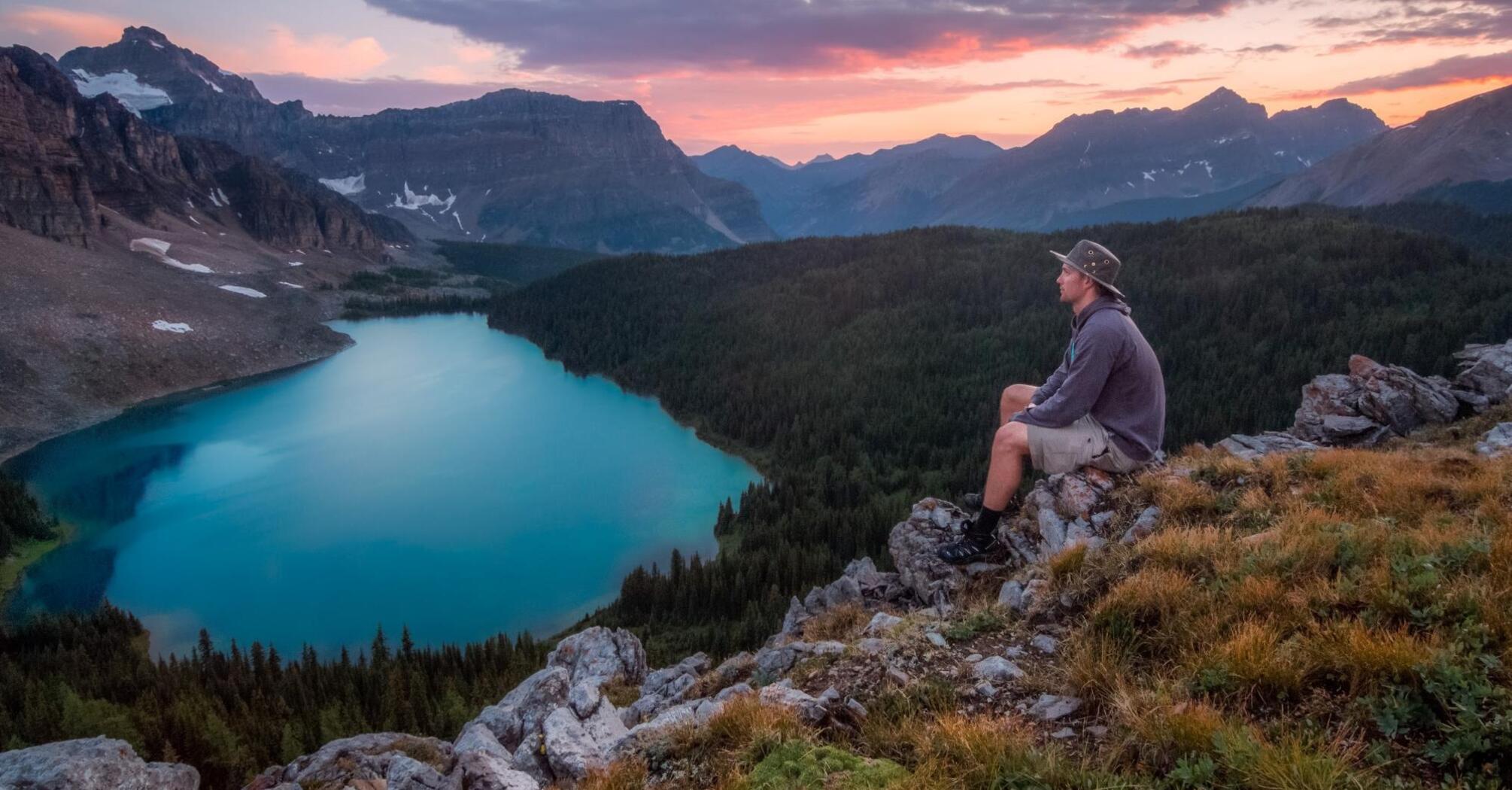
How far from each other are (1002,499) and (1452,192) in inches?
10482

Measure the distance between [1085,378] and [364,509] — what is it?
47.7m

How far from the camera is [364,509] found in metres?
46.5

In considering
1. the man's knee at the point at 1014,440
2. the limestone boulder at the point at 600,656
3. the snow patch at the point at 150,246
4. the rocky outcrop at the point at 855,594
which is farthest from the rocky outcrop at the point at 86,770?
the snow patch at the point at 150,246

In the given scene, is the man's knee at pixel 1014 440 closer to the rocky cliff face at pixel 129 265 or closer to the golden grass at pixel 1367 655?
the golden grass at pixel 1367 655

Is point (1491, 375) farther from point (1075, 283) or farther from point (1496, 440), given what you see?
point (1075, 283)

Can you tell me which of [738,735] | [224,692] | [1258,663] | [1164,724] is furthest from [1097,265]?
[224,692]

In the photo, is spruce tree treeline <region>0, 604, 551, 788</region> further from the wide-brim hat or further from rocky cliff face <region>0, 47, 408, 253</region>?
rocky cliff face <region>0, 47, 408, 253</region>

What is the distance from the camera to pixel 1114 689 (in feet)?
16.8

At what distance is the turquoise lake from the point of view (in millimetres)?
35438

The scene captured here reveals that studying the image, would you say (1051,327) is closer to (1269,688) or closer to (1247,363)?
(1247,363)

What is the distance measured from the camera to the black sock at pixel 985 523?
9.66 metres

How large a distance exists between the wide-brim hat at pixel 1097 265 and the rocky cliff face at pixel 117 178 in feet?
407

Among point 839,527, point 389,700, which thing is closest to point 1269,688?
point 389,700

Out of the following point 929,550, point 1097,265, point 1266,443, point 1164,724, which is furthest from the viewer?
point 1266,443
